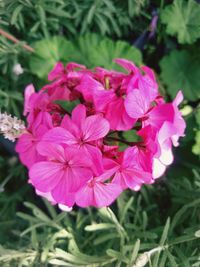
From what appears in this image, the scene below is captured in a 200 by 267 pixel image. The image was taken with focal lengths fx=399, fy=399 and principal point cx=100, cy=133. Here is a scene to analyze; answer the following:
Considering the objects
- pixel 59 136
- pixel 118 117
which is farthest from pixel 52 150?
pixel 118 117

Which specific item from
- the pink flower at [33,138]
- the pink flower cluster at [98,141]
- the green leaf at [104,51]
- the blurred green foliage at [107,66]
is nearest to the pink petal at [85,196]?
the pink flower cluster at [98,141]

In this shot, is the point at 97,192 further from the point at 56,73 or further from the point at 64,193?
the point at 56,73

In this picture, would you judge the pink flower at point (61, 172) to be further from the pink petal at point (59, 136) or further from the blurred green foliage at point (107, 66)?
the blurred green foliage at point (107, 66)

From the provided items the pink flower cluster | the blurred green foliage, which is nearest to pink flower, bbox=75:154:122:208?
the pink flower cluster

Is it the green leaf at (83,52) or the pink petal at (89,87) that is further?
the green leaf at (83,52)

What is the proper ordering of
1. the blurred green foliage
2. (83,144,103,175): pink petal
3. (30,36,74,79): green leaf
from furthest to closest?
1. (30,36,74,79): green leaf
2. the blurred green foliage
3. (83,144,103,175): pink petal

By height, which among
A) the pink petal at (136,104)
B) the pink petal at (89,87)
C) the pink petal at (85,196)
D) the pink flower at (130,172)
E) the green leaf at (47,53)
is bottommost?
the green leaf at (47,53)

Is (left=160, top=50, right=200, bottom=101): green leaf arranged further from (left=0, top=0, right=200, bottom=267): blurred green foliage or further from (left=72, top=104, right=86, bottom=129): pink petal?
(left=72, top=104, right=86, bottom=129): pink petal

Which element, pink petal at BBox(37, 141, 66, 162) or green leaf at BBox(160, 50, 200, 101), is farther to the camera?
green leaf at BBox(160, 50, 200, 101)

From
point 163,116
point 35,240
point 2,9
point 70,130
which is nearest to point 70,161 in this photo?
point 70,130
